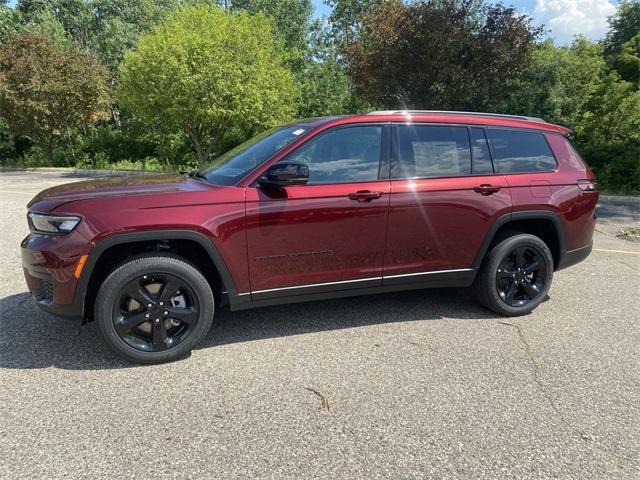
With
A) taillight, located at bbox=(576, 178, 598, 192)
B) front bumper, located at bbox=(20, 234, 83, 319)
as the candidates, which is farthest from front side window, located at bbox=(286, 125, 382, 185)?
taillight, located at bbox=(576, 178, 598, 192)

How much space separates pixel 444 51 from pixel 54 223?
46.2 ft

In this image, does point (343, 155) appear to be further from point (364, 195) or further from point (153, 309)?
point (153, 309)

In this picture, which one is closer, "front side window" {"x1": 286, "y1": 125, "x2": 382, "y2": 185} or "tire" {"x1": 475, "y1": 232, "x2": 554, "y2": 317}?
"front side window" {"x1": 286, "y1": 125, "x2": 382, "y2": 185}

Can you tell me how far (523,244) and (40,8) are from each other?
57.1 metres

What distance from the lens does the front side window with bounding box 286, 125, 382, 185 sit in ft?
11.8

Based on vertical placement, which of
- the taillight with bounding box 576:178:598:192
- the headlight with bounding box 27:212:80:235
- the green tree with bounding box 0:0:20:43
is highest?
the green tree with bounding box 0:0:20:43

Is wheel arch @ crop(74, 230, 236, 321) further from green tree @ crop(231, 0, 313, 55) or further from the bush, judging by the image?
green tree @ crop(231, 0, 313, 55)

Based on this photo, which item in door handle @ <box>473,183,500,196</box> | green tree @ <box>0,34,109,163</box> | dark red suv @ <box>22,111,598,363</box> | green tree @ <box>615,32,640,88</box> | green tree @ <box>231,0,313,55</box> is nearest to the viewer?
dark red suv @ <box>22,111,598,363</box>

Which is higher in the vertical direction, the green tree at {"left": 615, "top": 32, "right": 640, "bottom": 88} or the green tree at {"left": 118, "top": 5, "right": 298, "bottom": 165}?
the green tree at {"left": 615, "top": 32, "right": 640, "bottom": 88}

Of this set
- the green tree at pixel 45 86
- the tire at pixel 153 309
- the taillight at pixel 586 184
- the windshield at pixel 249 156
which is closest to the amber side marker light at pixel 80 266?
the tire at pixel 153 309

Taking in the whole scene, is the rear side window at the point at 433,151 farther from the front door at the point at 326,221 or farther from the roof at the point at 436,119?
the front door at the point at 326,221

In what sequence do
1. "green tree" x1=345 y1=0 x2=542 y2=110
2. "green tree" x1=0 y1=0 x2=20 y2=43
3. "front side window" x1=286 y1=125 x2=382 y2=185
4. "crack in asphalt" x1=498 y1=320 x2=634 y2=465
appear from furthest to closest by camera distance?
"green tree" x1=0 y1=0 x2=20 y2=43 < "green tree" x1=345 y1=0 x2=542 y2=110 < "front side window" x1=286 y1=125 x2=382 y2=185 < "crack in asphalt" x1=498 y1=320 x2=634 y2=465

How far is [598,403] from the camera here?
115 inches

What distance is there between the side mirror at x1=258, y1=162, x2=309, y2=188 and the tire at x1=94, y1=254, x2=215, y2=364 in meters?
0.83
